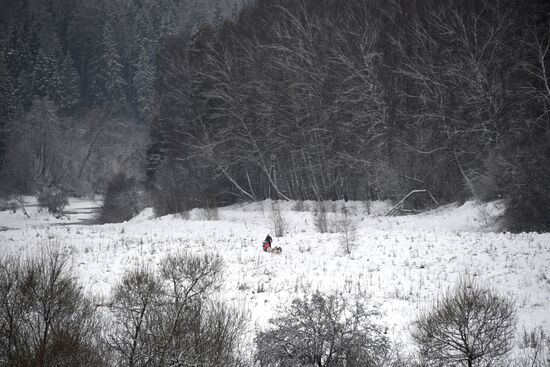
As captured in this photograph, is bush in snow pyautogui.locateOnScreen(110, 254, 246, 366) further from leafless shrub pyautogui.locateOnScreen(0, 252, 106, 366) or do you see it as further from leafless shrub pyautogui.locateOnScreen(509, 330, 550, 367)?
leafless shrub pyautogui.locateOnScreen(509, 330, 550, 367)

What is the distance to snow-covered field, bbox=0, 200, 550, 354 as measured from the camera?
9914 mm

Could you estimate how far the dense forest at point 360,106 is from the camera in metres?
22.0

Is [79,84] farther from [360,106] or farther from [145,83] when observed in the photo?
[360,106]

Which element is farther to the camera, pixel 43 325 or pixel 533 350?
pixel 533 350

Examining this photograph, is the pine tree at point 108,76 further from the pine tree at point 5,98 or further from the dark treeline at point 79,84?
the pine tree at point 5,98

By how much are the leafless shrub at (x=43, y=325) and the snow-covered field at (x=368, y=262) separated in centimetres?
317

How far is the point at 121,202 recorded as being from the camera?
141 ft

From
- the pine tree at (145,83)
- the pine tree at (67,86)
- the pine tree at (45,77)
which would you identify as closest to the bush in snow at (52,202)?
the pine tree at (145,83)

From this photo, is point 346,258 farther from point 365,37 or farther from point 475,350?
point 365,37

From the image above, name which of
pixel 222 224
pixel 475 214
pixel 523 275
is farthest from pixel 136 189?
pixel 523 275

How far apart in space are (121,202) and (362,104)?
27.7 m

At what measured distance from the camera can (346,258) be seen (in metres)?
14.2

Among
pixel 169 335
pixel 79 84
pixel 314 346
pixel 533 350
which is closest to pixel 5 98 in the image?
pixel 79 84

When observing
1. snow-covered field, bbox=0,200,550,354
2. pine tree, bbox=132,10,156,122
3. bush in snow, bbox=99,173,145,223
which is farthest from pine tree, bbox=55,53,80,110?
snow-covered field, bbox=0,200,550,354
